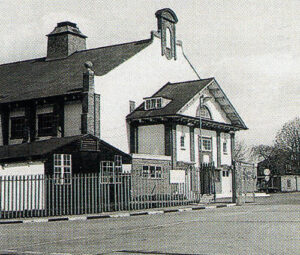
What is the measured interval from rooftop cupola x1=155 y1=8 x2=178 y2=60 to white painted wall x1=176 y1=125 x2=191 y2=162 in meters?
7.45

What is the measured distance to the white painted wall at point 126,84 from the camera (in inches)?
1451

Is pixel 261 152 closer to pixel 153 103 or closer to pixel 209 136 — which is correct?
pixel 209 136

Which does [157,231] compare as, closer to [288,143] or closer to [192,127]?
[192,127]

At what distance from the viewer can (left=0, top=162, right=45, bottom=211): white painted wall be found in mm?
22578

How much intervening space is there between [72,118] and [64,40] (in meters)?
12.3

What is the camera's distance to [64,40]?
46.0 metres

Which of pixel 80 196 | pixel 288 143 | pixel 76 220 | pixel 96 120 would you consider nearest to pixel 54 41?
pixel 96 120

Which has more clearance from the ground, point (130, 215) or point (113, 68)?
point (113, 68)

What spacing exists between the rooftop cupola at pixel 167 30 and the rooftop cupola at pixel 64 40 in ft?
26.0

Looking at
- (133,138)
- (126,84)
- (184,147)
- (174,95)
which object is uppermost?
(126,84)

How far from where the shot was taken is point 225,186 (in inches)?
1781

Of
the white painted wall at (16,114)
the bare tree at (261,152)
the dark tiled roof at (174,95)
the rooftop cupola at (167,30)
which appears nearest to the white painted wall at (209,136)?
the dark tiled roof at (174,95)

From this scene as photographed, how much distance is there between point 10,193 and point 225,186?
985 inches

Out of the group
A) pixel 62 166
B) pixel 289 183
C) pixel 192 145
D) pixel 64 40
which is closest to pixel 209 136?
pixel 192 145
